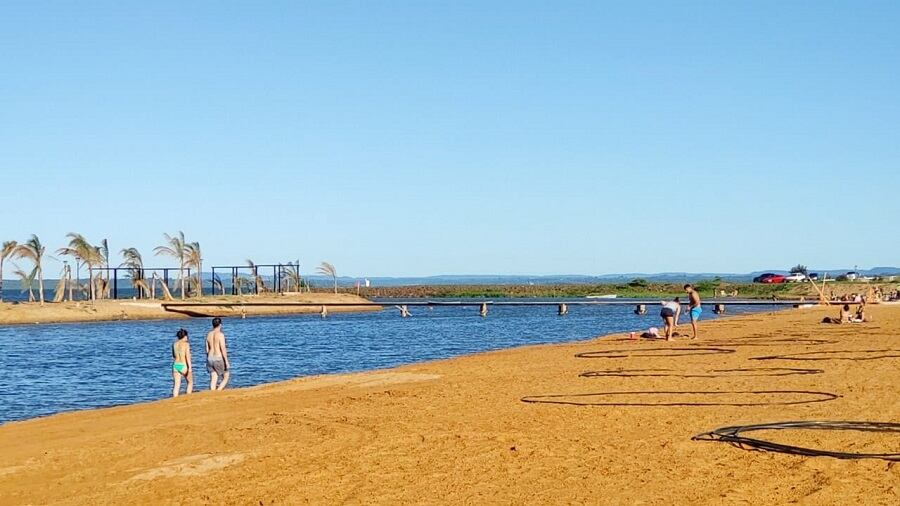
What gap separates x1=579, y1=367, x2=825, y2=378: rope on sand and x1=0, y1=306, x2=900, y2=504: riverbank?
178 mm

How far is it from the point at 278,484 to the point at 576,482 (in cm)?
291

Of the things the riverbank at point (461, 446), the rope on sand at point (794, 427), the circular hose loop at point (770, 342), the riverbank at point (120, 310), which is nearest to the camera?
the riverbank at point (461, 446)

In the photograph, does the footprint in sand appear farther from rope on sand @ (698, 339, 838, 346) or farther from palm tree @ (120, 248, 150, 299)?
palm tree @ (120, 248, 150, 299)

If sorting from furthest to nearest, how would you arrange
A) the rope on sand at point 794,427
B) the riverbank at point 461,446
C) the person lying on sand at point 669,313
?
the person lying on sand at point 669,313 → the rope on sand at point 794,427 → the riverbank at point 461,446

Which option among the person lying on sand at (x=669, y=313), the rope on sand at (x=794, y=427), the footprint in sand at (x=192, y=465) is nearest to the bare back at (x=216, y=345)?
the footprint in sand at (x=192, y=465)

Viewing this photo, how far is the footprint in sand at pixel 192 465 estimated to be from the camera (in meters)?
10.1

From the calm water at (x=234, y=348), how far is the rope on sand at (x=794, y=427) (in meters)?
14.4

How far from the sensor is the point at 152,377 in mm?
27219

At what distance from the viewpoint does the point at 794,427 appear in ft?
36.5

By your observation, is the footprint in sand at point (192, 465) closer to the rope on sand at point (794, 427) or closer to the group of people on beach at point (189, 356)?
the rope on sand at point (794, 427)

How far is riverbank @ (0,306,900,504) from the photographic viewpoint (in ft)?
29.0

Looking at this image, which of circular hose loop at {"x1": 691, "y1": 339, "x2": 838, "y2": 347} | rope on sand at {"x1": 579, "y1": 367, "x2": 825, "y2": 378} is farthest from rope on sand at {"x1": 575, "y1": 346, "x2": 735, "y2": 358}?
rope on sand at {"x1": 579, "y1": 367, "x2": 825, "y2": 378}

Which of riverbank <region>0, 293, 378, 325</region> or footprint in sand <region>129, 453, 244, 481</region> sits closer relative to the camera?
footprint in sand <region>129, 453, 244, 481</region>

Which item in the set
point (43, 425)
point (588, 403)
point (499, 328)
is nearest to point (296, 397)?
point (43, 425)
